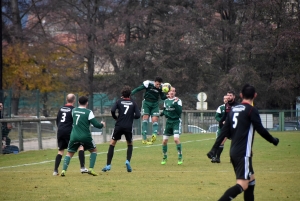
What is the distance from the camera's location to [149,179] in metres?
14.7

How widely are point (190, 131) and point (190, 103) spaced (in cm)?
1476

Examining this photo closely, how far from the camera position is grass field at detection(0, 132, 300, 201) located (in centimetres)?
1218

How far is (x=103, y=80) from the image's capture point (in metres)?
53.0

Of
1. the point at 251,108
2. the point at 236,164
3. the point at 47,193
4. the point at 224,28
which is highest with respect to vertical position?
the point at 224,28

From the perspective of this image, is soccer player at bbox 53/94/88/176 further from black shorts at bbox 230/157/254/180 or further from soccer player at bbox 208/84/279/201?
black shorts at bbox 230/157/254/180

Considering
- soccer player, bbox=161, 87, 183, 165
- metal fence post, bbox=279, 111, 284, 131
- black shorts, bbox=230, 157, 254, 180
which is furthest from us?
metal fence post, bbox=279, 111, 284, 131

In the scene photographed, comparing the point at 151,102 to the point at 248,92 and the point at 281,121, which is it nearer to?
the point at 248,92

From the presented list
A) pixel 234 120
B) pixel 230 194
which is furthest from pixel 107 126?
pixel 230 194

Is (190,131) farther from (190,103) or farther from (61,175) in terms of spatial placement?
(61,175)

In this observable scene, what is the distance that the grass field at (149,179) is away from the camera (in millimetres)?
12180

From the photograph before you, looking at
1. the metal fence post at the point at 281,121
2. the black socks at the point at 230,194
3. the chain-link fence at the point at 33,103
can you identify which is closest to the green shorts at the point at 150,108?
the chain-link fence at the point at 33,103

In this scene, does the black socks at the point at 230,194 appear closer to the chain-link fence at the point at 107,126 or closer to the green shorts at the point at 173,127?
the green shorts at the point at 173,127

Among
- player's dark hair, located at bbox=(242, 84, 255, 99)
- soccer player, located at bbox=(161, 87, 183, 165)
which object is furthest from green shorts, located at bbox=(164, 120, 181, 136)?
player's dark hair, located at bbox=(242, 84, 255, 99)

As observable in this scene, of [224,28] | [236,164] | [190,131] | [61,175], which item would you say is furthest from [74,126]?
[224,28]
